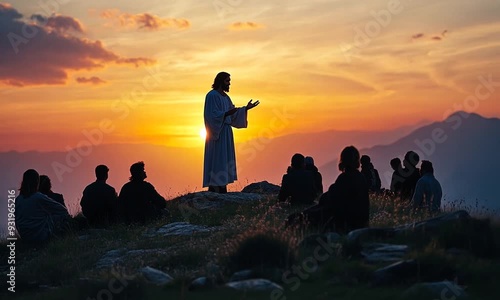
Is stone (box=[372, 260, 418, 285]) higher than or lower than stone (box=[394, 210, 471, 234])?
lower

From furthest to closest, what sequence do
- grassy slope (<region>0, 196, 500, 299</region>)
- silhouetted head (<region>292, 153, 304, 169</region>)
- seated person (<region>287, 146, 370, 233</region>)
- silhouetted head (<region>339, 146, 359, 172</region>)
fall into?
1. silhouetted head (<region>292, 153, 304, 169</region>)
2. seated person (<region>287, 146, 370, 233</region>)
3. silhouetted head (<region>339, 146, 359, 172</region>)
4. grassy slope (<region>0, 196, 500, 299</region>)

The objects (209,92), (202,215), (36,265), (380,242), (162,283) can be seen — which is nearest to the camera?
(162,283)

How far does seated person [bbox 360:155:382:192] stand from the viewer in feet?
73.5

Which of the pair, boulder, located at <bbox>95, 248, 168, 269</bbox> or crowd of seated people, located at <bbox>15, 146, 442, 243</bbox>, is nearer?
crowd of seated people, located at <bbox>15, 146, 442, 243</bbox>

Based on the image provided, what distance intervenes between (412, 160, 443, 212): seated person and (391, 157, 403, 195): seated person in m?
3.37

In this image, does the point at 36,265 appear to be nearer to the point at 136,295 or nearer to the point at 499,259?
the point at 136,295

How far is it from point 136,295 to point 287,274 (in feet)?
6.46

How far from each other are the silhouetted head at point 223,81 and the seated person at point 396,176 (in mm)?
4712

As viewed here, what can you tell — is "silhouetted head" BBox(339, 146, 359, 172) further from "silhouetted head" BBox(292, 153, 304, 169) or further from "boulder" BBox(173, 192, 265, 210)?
"boulder" BBox(173, 192, 265, 210)

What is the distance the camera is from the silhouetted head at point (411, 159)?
65.9ft

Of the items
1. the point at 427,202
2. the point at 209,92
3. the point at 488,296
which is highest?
the point at 209,92

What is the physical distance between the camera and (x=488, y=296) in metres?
9.74

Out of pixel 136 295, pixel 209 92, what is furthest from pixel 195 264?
pixel 209 92

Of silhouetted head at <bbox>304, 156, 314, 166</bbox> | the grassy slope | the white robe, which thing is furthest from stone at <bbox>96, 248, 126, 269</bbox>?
silhouetted head at <bbox>304, 156, 314, 166</bbox>
